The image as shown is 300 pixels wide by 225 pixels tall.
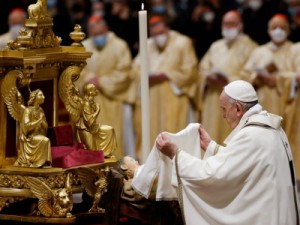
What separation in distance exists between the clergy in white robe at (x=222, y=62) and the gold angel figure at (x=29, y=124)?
17.5 feet

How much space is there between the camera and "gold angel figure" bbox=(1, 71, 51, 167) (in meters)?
6.45

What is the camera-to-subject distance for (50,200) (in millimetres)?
6465

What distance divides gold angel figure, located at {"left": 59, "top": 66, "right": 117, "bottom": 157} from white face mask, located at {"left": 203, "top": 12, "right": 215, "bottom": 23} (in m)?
5.81

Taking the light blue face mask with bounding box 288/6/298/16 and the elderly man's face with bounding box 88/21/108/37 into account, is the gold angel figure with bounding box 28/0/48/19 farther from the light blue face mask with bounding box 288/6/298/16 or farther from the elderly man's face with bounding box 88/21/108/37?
the light blue face mask with bounding box 288/6/298/16

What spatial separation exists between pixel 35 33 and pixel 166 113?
5.52 metres

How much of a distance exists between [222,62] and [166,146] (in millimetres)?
5709

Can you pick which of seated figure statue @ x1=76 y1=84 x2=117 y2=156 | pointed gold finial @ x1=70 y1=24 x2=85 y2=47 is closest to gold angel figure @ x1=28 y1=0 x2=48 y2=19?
pointed gold finial @ x1=70 y1=24 x2=85 y2=47

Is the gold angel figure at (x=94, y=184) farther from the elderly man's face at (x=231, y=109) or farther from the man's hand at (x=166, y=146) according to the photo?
the elderly man's face at (x=231, y=109)

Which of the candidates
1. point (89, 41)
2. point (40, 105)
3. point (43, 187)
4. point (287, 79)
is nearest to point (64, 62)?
point (40, 105)

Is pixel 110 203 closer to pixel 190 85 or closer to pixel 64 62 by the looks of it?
pixel 64 62

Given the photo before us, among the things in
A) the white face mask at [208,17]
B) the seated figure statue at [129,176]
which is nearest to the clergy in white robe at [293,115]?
the white face mask at [208,17]

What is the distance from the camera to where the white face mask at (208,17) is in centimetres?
1261

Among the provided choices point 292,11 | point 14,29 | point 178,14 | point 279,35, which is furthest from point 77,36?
point 178,14

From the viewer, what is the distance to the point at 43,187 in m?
6.44
